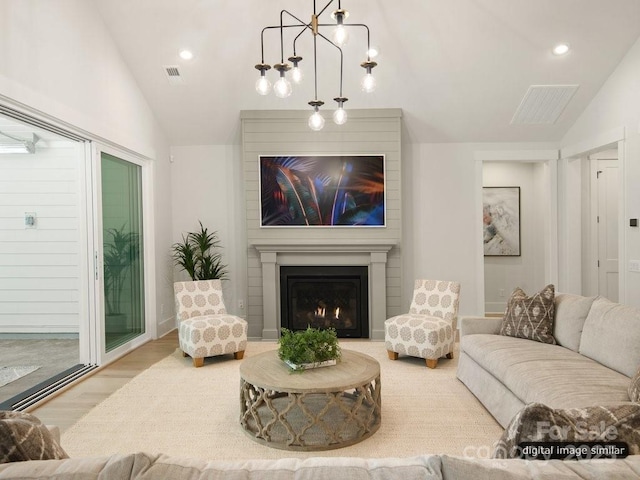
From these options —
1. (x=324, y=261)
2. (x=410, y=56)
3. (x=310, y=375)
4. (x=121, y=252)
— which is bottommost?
(x=310, y=375)

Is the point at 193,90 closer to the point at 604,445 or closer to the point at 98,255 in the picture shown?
the point at 98,255

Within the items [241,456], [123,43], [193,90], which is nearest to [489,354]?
[241,456]

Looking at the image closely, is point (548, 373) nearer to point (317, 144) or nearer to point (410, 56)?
point (410, 56)

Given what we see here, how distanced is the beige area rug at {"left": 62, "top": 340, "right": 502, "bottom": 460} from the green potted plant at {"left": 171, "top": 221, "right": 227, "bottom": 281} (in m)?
1.72

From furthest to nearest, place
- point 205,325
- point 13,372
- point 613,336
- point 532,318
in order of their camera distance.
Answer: point 205,325
point 13,372
point 532,318
point 613,336

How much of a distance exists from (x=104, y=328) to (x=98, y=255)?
739 millimetres

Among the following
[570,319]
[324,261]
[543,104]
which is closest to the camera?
[570,319]

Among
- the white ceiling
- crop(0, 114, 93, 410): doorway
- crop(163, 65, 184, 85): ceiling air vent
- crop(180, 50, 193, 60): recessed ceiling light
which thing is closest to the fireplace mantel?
the white ceiling

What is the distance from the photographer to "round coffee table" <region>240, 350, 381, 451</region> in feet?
8.91

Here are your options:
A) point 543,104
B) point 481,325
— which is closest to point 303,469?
point 481,325

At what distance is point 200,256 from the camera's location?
5.85 metres

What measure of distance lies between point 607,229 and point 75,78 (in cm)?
650

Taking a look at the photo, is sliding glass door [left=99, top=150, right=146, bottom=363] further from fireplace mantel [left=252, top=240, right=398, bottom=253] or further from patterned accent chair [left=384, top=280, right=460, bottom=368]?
patterned accent chair [left=384, top=280, right=460, bottom=368]

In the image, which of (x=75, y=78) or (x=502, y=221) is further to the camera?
(x=502, y=221)
